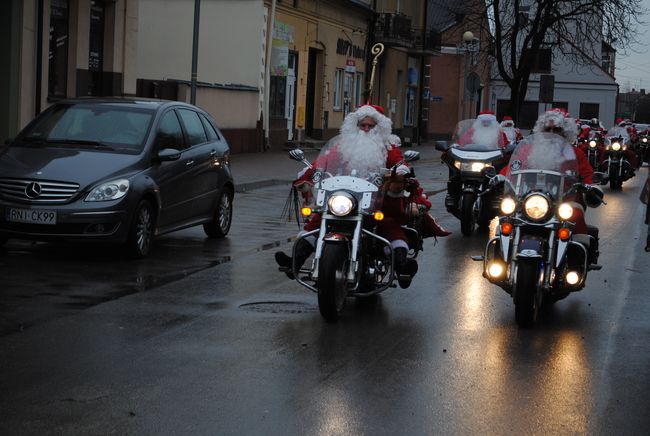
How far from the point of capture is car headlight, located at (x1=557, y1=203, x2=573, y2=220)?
356 inches

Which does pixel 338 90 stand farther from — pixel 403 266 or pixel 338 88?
pixel 403 266

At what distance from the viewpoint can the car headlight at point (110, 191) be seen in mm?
11534

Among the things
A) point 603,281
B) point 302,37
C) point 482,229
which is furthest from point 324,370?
point 302,37

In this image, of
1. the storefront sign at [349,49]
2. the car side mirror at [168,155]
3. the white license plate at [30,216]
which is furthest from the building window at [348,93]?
the white license plate at [30,216]

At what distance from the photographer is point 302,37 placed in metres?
40.8

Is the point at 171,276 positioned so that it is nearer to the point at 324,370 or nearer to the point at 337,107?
the point at 324,370

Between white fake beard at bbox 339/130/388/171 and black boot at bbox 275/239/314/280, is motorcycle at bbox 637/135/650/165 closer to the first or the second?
white fake beard at bbox 339/130/388/171

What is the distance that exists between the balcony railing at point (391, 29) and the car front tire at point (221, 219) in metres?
36.3

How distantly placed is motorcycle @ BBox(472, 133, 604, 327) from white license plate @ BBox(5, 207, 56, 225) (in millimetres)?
4236

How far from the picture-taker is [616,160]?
28.9 meters

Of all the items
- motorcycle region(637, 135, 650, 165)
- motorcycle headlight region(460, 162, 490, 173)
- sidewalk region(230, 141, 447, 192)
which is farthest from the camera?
motorcycle region(637, 135, 650, 165)

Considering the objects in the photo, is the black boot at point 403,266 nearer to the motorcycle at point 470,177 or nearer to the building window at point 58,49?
the motorcycle at point 470,177

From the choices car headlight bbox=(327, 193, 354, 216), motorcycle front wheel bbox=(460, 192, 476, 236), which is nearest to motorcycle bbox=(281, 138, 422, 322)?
car headlight bbox=(327, 193, 354, 216)

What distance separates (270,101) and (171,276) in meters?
26.9
